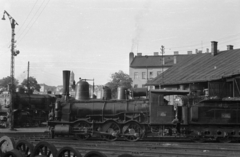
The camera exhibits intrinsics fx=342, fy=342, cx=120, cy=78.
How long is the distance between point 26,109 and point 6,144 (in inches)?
1104

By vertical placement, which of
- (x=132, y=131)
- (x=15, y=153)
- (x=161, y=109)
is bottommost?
(x=132, y=131)

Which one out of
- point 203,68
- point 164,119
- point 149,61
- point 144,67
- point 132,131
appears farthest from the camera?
point 149,61

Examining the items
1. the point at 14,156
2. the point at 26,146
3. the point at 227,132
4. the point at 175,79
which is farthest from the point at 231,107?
the point at 175,79

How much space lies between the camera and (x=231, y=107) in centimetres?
1898

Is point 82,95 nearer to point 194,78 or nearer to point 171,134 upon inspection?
point 171,134

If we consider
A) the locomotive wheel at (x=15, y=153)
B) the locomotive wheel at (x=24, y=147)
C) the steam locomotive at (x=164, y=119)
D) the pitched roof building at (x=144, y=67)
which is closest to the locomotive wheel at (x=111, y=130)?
the steam locomotive at (x=164, y=119)

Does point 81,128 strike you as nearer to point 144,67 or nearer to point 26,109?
point 26,109

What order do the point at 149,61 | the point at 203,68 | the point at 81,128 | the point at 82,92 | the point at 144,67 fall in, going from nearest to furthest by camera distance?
1. the point at 81,128
2. the point at 82,92
3. the point at 203,68
4. the point at 144,67
5. the point at 149,61

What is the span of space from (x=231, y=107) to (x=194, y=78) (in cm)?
2028

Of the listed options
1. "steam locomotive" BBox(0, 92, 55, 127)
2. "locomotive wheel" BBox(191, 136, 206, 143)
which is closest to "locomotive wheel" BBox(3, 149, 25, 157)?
"locomotive wheel" BBox(191, 136, 206, 143)

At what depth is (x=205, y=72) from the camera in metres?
39.6

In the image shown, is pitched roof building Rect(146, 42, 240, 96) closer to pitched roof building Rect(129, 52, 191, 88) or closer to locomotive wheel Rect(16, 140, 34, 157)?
locomotive wheel Rect(16, 140, 34, 157)

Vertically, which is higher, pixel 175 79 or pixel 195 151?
pixel 175 79

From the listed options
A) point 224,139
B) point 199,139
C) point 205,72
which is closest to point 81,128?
point 199,139
